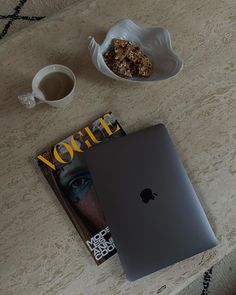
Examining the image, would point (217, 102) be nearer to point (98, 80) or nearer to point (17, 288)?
point (98, 80)

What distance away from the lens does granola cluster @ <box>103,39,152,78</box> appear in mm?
749

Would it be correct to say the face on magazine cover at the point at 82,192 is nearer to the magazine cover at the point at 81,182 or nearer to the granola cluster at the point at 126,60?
the magazine cover at the point at 81,182

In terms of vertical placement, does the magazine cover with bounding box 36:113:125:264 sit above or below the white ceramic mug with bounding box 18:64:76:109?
below

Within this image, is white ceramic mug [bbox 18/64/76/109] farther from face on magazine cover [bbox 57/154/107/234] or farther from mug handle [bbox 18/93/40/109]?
face on magazine cover [bbox 57/154/107/234]

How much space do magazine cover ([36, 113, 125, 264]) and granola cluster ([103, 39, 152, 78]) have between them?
0.42 feet

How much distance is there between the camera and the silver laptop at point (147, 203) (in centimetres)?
66

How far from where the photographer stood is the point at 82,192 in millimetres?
697

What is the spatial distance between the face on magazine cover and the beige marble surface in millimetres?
37

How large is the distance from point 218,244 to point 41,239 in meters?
0.37

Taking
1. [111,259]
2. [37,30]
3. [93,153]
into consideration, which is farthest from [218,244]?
[37,30]

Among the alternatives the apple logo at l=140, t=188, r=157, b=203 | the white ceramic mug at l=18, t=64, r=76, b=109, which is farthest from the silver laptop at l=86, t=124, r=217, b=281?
the white ceramic mug at l=18, t=64, r=76, b=109

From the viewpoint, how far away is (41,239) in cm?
67

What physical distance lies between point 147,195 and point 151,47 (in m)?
0.37

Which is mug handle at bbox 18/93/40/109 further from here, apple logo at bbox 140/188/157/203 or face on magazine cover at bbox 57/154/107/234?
apple logo at bbox 140/188/157/203
